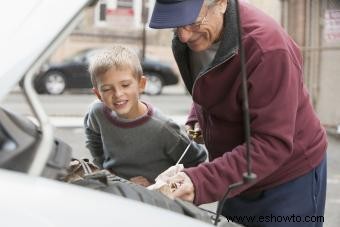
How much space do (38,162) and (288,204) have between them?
1.16 meters

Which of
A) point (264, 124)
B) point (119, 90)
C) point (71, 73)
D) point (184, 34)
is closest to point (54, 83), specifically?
point (71, 73)

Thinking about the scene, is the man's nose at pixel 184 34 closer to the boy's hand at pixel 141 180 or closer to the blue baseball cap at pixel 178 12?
the blue baseball cap at pixel 178 12

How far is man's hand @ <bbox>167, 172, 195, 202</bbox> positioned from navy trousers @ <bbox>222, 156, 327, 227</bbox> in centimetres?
53

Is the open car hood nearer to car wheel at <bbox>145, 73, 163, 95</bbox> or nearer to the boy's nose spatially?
the boy's nose

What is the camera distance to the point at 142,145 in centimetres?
252

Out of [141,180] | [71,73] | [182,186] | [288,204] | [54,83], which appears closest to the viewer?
[182,186]

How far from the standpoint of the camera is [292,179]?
217 cm

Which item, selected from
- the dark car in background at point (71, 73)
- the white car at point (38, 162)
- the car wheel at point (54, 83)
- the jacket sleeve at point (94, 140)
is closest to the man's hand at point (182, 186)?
the white car at point (38, 162)

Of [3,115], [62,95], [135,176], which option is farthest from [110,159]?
[62,95]

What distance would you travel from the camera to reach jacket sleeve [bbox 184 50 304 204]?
5.72 ft

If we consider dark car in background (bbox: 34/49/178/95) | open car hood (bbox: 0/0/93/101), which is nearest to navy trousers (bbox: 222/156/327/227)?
open car hood (bbox: 0/0/93/101)

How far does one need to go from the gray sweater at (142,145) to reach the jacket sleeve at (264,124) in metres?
0.75

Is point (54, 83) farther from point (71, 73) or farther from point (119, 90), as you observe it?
point (119, 90)

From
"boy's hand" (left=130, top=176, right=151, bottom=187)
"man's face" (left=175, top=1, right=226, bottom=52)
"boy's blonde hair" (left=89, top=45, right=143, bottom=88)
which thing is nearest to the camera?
"man's face" (left=175, top=1, right=226, bottom=52)
